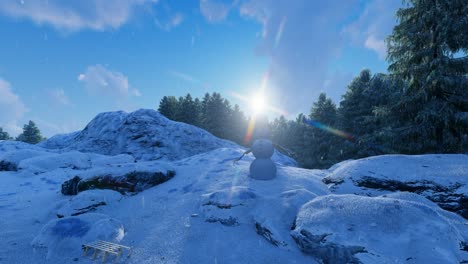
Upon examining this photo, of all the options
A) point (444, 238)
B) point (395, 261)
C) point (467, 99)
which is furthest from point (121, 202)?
point (467, 99)

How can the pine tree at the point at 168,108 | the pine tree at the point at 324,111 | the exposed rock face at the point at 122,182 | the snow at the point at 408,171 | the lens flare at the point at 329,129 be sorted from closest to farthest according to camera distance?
the snow at the point at 408,171
the exposed rock face at the point at 122,182
the lens flare at the point at 329,129
the pine tree at the point at 324,111
the pine tree at the point at 168,108

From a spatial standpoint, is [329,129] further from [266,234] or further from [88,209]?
[88,209]

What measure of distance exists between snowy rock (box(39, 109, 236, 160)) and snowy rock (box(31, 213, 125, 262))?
50.6 ft

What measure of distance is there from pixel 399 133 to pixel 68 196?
40.3 feet

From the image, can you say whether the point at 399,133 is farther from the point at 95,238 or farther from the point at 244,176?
the point at 95,238

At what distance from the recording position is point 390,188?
5.51 metres

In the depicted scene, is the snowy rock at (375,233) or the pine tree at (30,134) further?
the pine tree at (30,134)

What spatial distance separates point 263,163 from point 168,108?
31.5 meters

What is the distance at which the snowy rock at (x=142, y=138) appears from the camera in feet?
68.7

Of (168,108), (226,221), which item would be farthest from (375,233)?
(168,108)

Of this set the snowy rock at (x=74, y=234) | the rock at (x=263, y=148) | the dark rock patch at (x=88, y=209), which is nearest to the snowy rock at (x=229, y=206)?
the rock at (x=263, y=148)

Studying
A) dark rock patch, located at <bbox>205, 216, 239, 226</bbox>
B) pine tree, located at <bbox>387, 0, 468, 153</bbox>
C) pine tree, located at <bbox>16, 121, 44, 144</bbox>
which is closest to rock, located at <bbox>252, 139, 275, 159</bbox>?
dark rock patch, located at <bbox>205, 216, 239, 226</bbox>

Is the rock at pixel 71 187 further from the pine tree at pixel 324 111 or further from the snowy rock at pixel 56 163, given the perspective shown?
the pine tree at pixel 324 111

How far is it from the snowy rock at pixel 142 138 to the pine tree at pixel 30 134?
1931 cm
